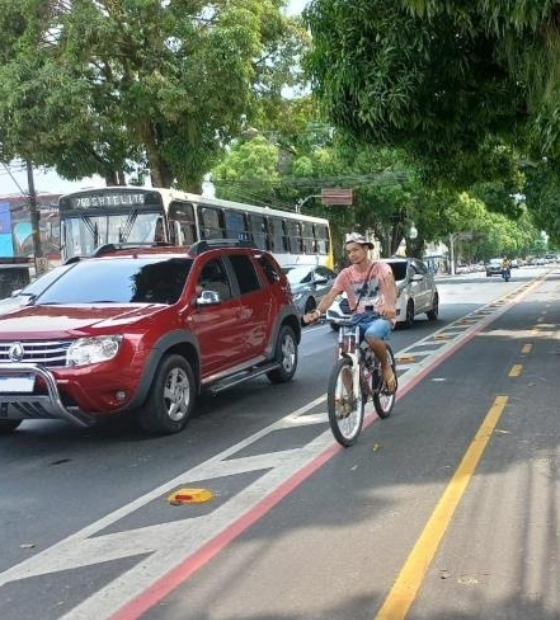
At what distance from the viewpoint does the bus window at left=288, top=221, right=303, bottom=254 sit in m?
26.0

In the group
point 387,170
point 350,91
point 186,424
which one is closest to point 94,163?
point 350,91

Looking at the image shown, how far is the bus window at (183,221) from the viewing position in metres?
17.1

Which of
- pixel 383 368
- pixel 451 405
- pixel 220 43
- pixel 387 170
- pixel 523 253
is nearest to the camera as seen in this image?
pixel 383 368

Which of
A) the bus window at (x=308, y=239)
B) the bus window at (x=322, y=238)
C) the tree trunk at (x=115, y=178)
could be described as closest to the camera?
the tree trunk at (x=115, y=178)

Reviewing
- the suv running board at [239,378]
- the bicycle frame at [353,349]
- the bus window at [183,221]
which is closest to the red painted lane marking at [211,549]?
the bicycle frame at [353,349]

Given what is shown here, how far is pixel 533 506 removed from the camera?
16.8 ft

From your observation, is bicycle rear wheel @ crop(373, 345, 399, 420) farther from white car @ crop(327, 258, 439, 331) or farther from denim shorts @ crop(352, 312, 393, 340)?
white car @ crop(327, 258, 439, 331)

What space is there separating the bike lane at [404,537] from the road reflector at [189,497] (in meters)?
0.56

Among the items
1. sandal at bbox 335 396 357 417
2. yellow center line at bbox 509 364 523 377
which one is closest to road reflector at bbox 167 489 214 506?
sandal at bbox 335 396 357 417

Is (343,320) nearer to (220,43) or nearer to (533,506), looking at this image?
(533,506)

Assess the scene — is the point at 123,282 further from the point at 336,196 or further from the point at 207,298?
the point at 336,196

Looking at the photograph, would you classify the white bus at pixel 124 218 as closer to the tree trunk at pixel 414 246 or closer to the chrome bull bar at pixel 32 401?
the chrome bull bar at pixel 32 401

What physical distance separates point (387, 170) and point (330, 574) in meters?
40.7

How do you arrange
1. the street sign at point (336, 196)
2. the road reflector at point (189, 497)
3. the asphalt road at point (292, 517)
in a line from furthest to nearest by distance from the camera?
the street sign at point (336, 196)
the road reflector at point (189, 497)
the asphalt road at point (292, 517)
